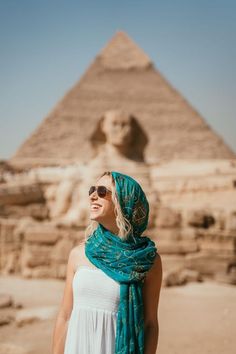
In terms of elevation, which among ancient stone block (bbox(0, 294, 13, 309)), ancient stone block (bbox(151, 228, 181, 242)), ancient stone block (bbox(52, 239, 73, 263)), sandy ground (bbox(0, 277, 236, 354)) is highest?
ancient stone block (bbox(151, 228, 181, 242))

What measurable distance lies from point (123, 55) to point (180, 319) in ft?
347

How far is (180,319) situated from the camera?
563cm

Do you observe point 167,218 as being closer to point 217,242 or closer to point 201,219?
point 201,219

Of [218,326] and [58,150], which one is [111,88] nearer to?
[58,150]

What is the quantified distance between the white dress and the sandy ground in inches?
84.1

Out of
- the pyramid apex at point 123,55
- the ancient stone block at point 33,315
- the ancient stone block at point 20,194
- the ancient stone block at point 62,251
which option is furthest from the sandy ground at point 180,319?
the pyramid apex at point 123,55

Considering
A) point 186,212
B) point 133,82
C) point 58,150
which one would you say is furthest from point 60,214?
point 133,82

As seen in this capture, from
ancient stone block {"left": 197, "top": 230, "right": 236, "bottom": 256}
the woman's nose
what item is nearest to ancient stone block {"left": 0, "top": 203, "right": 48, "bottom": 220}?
ancient stone block {"left": 197, "top": 230, "right": 236, "bottom": 256}

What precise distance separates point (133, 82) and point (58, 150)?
19.5 meters

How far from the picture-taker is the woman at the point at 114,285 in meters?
2.58

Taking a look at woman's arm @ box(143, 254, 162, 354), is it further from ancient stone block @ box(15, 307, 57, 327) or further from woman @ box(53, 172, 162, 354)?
ancient stone block @ box(15, 307, 57, 327)

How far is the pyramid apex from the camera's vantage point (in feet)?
349

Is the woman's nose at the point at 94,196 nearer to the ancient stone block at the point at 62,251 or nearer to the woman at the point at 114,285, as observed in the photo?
the woman at the point at 114,285

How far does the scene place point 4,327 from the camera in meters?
5.49
